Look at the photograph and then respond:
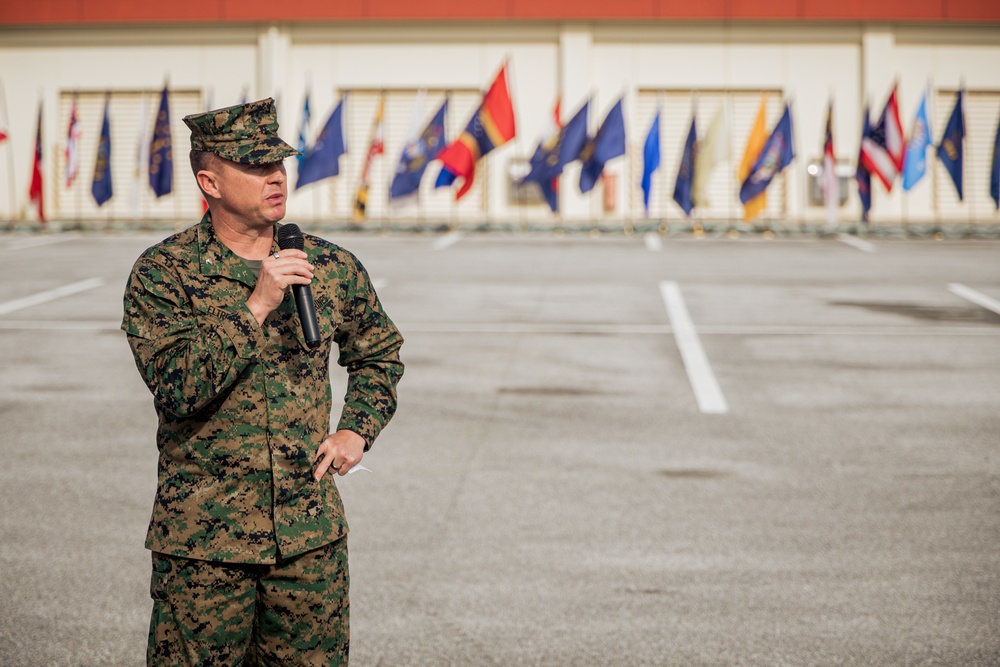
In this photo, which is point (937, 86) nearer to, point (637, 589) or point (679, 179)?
point (679, 179)

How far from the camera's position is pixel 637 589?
6.49 meters

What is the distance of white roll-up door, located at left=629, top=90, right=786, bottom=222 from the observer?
34.5m

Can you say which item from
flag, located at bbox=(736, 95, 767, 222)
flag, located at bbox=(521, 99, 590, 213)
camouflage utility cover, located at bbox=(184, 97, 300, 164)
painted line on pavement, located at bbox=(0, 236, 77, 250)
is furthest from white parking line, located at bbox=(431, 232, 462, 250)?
camouflage utility cover, located at bbox=(184, 97, 300, 164)

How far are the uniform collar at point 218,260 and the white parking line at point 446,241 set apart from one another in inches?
850

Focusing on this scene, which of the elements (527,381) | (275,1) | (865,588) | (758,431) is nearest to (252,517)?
(865,588)

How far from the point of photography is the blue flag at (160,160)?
3064 centimetres

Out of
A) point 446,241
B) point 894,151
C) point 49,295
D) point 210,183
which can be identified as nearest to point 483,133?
point 446,241

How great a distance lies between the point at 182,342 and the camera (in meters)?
3.37

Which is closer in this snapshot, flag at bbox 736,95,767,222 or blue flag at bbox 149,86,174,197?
flag at bbox 736,95,767,222

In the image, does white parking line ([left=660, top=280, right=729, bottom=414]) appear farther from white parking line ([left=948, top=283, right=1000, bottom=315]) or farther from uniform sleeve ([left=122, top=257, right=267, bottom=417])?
uniform sleeve ([left=122, top=257, right=267, bottom=417])

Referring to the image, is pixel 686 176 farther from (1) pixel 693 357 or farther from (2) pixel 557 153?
(1) pixel 693 357

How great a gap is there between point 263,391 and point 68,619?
292 cm

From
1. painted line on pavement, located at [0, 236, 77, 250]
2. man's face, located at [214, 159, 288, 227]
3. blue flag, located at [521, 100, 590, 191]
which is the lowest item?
painted line on pavement, located at [0, 236, 77, 250]

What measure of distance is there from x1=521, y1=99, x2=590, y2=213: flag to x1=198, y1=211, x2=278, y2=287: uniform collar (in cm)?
2464
